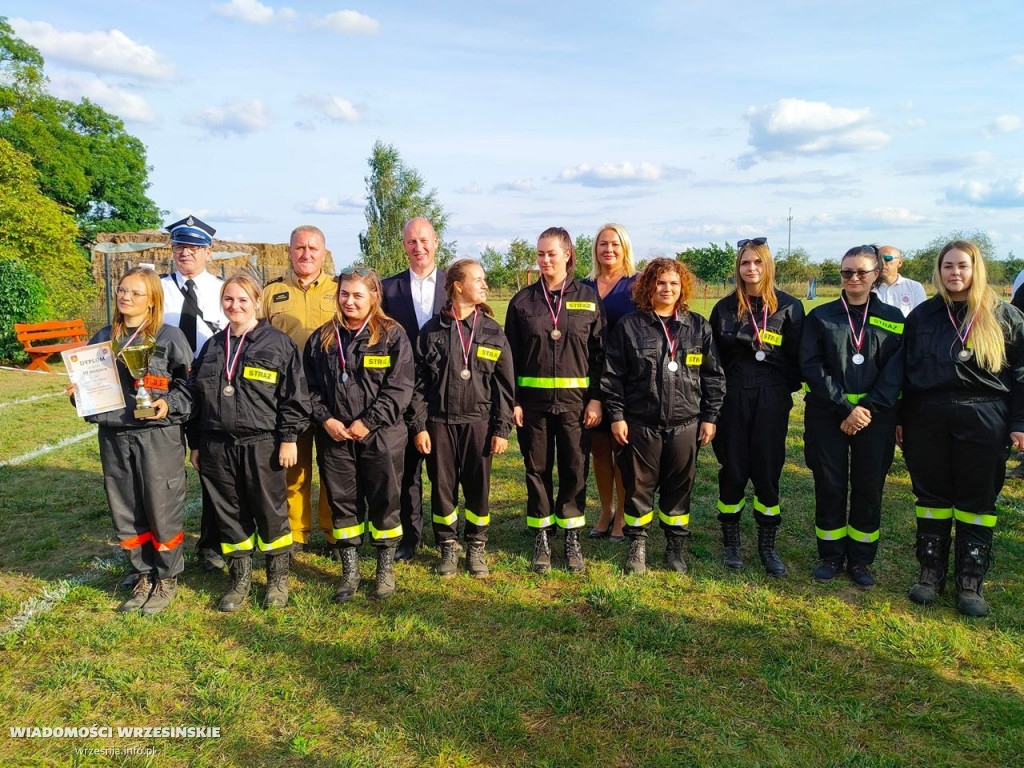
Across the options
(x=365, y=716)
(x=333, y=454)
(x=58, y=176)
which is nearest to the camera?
(x=365, y=716)

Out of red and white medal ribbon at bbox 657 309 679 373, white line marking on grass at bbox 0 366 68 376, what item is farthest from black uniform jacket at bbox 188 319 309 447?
white line marking on grass at bbox 0 366 68 376

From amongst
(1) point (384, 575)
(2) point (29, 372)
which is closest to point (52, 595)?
(1) point (384, 575)

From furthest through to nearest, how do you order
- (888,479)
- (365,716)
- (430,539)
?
1. (888,479)
2. (430,539)
3. (365,716)

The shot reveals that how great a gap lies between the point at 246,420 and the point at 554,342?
2.06 meters

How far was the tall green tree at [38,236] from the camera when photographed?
50.9 ft

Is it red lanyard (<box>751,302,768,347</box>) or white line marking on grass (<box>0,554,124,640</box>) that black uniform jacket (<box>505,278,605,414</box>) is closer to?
red lanyard (<box>751,302,768,347</box>)

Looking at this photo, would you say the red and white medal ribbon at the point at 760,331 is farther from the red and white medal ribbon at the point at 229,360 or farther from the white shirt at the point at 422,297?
the red and white medal ribbon at the point at 229,360

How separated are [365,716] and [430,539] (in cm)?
219

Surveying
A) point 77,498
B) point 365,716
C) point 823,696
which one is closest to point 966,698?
point 823,696

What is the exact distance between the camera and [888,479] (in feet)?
21.6

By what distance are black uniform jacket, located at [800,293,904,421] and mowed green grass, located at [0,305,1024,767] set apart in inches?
51.2

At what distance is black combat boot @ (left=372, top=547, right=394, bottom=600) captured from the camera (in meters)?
4.30

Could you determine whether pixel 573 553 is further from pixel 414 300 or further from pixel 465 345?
pixel 414 300

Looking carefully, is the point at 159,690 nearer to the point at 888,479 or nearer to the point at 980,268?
the point at 980,268
